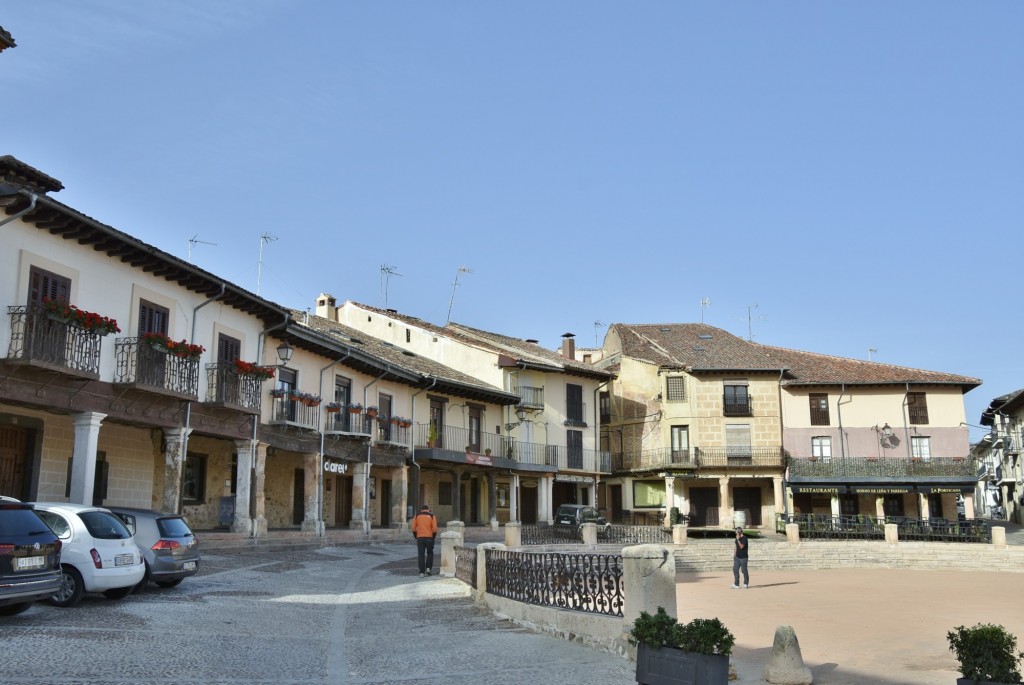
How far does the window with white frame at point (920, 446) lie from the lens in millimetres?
48438

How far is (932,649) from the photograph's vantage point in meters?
12.6

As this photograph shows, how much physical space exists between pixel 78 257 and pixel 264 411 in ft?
26.9

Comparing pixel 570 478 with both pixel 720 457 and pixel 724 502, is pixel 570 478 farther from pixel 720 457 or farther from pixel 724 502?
pixel 724 502

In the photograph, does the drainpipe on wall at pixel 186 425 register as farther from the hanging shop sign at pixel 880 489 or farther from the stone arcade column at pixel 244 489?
the hanging shop sign at pixel 880 489

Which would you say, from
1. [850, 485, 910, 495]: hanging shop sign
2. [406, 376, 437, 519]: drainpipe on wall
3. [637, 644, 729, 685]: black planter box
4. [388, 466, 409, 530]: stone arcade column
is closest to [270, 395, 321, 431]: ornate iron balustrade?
[388, 466, 409, 530]: stone arcade column

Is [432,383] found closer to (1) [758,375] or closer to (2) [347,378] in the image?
(2) [347,378]

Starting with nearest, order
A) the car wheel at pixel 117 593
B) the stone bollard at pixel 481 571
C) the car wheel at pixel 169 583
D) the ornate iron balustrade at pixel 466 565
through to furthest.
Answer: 1. the car wheel at pixel 117 593
2. the car wheel at pixel 169 583
3. the stone bollard at pixel 481 571
4. the ornate iron balustrade at pixel 466 565

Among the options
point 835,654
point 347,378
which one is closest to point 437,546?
point 347,378

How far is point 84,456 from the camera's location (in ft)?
62.9

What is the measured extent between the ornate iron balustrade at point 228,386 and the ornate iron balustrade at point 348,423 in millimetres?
5178

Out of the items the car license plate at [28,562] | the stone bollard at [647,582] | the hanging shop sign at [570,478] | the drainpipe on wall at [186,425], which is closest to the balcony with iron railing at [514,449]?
→ the hanging shop sign at [570,478]

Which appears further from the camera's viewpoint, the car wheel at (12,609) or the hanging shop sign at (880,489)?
the hanging shop sign at (880,489)

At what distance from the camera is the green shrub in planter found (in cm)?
Answer: 696

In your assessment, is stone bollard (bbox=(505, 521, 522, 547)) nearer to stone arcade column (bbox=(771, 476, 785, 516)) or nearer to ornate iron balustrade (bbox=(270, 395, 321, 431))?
ornate iron balustrade (bbox=(270, 395, 321, 431))
